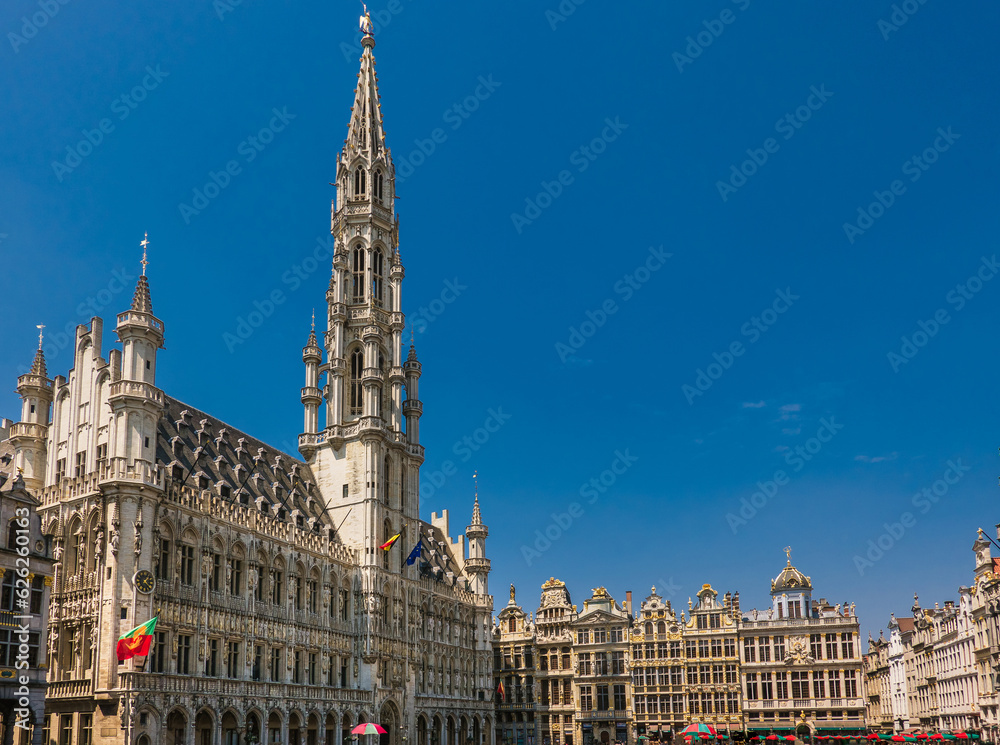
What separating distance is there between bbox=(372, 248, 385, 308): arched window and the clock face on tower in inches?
1599

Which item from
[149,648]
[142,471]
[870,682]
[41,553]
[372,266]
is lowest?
[870,682]

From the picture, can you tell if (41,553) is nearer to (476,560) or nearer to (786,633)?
(476,560)

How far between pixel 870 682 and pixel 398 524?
292 ft

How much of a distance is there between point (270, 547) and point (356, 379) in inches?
915

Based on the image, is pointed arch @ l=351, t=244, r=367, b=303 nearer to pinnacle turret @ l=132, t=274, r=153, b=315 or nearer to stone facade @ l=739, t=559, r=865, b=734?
pinnacle turret @ l=132, t=274, r=153, b=315

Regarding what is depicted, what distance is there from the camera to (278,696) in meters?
66.4

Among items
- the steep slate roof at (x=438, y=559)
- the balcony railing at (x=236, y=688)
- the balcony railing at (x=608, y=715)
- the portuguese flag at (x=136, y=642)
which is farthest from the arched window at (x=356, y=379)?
the balcony railing at (x=608, y=715)

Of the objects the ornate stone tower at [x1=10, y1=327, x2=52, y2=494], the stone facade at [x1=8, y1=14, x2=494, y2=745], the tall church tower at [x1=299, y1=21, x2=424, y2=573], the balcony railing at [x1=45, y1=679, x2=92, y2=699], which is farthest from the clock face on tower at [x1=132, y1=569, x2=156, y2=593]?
the tall church tower at [x1=299, y1=21, x2=424, y2=573]

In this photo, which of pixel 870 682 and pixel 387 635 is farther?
pixel 870 682

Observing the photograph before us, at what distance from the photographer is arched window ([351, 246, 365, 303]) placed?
9062 centimetres

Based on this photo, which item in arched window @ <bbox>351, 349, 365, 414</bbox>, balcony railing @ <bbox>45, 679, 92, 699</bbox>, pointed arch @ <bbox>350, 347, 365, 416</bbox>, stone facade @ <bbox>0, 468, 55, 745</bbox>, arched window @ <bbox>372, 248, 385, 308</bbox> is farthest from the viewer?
arched window @ <bbox>372, 248, 385, 308</bbox>

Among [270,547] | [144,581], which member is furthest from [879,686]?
[144,581]

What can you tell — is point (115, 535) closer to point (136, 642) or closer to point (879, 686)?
point (136, 642)

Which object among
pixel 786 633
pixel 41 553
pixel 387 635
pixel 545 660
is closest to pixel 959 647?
pixel 786 633
